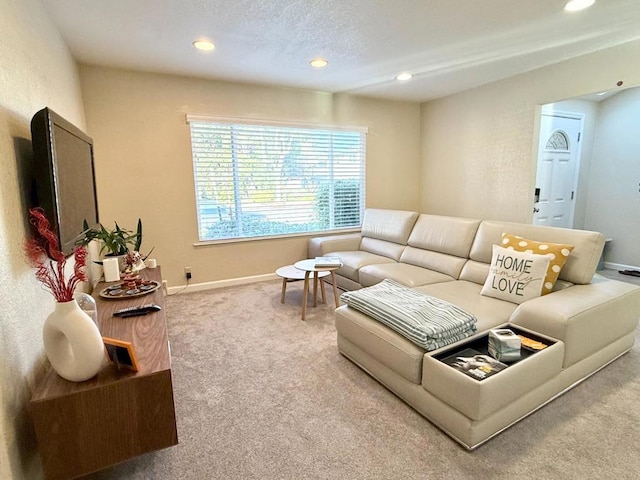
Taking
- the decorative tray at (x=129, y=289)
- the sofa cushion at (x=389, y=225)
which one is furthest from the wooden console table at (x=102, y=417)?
the sofa cushion at (x=389, y=225)

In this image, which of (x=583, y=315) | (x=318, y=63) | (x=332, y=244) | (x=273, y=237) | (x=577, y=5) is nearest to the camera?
(x=583, y=315)

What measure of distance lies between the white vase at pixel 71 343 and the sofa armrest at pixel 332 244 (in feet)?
9.77

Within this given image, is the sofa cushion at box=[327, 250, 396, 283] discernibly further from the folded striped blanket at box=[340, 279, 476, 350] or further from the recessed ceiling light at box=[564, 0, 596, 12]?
the recessed ceiling light at box=[564, 0, 596, 12]

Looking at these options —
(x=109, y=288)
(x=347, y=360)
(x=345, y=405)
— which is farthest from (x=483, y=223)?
(x=109, y=288)

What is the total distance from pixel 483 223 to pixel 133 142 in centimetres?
353

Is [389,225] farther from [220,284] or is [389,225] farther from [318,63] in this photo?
[220,284]

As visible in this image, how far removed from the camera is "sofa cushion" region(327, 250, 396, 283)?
356cm

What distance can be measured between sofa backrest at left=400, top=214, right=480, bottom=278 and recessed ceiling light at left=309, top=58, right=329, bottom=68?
6.17 ft

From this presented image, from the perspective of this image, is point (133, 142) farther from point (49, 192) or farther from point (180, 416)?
point (180, 416)

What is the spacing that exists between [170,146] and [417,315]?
3.11 meters

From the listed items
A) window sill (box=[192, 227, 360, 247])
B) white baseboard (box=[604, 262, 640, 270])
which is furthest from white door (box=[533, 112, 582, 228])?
window sill (box=[192, 227, 360, 247])

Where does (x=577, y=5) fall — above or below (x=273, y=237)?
above

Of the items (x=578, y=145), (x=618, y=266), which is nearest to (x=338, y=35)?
(x=578, y=145)

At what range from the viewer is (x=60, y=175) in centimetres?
156
